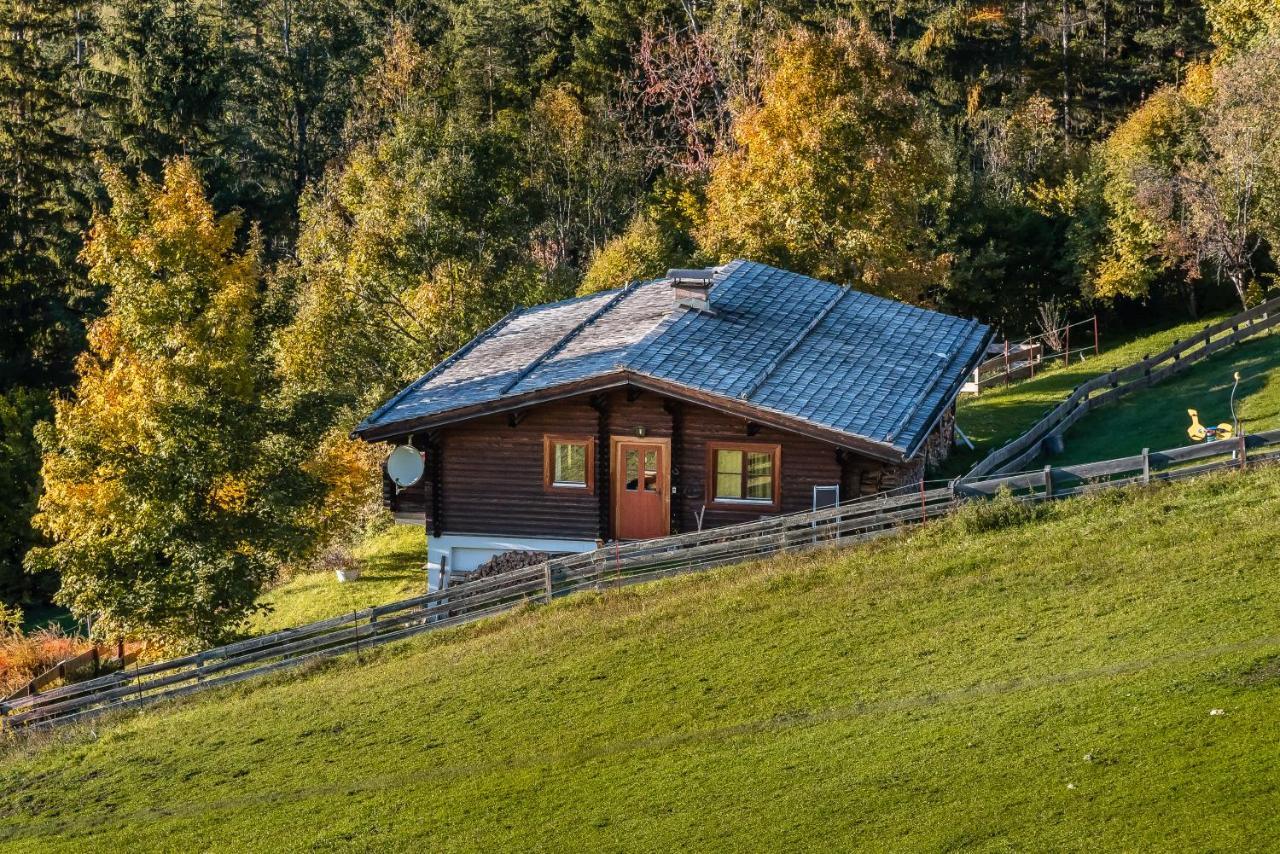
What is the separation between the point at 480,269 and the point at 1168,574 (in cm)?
2638

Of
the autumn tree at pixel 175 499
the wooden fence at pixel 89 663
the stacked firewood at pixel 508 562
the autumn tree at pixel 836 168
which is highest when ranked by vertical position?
the autumn tree at pixel 836 168

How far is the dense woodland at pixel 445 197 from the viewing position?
31.5 meters

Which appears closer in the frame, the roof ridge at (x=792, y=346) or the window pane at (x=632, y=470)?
the roof ridge at (x=792, y=346)

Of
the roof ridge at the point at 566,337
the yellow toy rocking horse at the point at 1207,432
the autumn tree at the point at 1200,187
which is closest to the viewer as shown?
the yellow toy rocking horse at the point at 1207,432

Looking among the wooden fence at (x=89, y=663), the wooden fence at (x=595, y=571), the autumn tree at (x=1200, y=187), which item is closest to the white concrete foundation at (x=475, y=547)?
the wooden fence at (x=595, y=571)

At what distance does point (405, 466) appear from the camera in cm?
3322

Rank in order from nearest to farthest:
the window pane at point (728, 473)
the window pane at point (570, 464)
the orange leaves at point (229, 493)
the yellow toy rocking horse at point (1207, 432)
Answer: the orange leaves at point (229, 493), the yellow toy rocking horse at point (1207, 432), the window pane at point (728, 473), the window pane at point (570, 464)

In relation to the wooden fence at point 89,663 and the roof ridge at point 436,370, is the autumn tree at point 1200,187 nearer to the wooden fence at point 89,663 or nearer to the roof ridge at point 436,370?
the roof ridge at point 436,370

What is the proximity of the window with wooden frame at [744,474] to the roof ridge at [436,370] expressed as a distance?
25.0 feet

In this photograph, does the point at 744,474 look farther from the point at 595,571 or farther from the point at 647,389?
the point at 595,571

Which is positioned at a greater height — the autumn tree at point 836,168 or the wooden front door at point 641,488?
the autumn tree at point 836,168

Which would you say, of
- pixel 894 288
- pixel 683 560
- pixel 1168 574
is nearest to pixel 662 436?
pixel 683 560

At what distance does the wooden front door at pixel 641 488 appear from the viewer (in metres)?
32.7

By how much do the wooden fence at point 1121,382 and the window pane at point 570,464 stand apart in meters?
8.40
